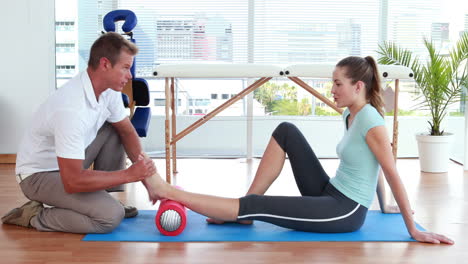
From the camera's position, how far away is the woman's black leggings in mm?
2363

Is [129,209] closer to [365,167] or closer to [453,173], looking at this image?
[365,167]

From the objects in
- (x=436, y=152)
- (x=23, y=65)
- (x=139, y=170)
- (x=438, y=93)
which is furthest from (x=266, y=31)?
(x=139, y=170)

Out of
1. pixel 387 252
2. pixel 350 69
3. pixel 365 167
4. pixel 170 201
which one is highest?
pixel 350 69

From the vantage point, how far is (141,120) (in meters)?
3.62

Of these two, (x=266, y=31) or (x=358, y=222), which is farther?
(x=266, y=31)

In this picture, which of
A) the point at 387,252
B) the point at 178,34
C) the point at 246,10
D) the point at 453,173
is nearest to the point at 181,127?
the point at 178,34

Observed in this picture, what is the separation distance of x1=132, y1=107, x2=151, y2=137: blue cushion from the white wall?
116 cm

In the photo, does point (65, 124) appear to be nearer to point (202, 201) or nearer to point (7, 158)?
point (202, 201)

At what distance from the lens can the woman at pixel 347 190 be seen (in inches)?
92.7

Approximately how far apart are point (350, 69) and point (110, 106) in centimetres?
106

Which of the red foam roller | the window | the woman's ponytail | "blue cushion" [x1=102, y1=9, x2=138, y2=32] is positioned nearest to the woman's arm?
the woman's ponytail

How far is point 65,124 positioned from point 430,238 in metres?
1.52

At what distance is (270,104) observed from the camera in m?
4.91

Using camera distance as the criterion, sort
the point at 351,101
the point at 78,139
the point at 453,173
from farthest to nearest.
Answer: the point at 453,173, the point at 351,101, the point at 78,139
